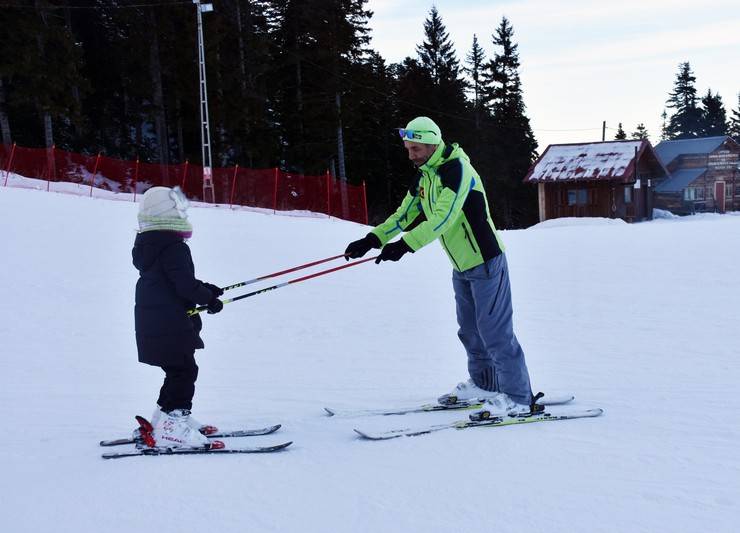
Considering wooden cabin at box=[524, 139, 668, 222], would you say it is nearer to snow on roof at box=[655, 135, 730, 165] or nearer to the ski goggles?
snow on roof at box=[655, 135, 730, 165]

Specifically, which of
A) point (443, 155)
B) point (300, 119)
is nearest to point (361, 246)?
point (443, 155)

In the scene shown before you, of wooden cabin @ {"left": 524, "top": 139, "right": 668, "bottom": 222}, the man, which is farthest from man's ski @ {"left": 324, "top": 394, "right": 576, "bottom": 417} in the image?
wooden cabin @ {"left": 524, "top": 139, "right": 668, "bottom": 222}

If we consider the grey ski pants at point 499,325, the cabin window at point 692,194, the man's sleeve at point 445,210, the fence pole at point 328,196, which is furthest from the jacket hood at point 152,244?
the cabin window at point 692,194

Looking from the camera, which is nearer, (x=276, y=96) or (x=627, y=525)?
(x=627, y=525)

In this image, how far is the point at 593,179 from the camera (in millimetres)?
31844

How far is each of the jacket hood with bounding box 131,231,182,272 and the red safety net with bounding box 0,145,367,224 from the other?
17.6 meters

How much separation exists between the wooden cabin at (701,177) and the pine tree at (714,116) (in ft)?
122

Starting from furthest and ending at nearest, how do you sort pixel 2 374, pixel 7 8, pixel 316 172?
pixel 316 172
pixel 7 8
pixel 2 374

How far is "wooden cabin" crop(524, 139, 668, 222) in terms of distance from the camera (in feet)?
106

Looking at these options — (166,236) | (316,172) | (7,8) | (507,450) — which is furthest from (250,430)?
(316,172)

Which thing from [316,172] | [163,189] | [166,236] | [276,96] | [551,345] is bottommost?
[551,345]

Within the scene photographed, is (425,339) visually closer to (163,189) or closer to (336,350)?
(336,350)

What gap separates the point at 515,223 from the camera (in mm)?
47969

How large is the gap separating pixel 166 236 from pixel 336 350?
3426mm
